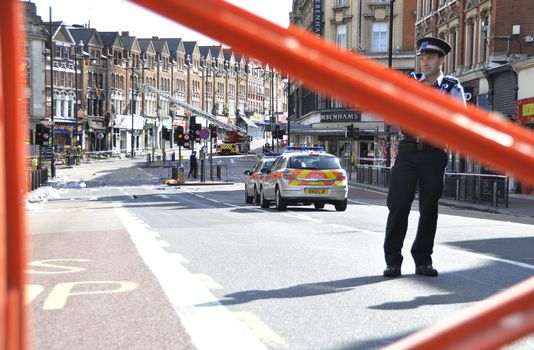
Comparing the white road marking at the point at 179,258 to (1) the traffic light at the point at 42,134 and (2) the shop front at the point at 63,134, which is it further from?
(2) the shop front at the point at 63,134

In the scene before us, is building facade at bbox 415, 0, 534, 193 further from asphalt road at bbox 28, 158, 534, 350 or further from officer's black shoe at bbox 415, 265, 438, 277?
officer's black shoe at bbox 415, 265, 438, 277

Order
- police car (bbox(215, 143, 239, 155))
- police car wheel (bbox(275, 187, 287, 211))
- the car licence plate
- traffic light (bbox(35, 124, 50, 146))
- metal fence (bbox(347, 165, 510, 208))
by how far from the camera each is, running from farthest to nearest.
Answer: police car (bbox(215, 143, 239, 155))
traffic light (bbox(35, 124, 50, 146))
metal fence (bbox(347, 165, 510, 208))
police car wheel (bbox(275, 187, 287, 211))
the car licence plate

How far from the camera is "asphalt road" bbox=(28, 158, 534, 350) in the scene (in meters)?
4.96

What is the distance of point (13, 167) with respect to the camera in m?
1.49

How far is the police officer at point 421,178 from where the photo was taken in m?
7.11

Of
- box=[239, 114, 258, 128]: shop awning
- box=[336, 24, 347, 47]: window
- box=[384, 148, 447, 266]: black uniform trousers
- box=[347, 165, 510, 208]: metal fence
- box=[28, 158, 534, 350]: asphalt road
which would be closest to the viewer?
box=[28, 158, 534, 350]: asphalt road

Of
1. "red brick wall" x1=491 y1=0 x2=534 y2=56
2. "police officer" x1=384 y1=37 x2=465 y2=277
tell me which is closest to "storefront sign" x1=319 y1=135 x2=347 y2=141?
"red brick wall" x1=491 y1=0 x2=534 y2=56

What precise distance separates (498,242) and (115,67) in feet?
320

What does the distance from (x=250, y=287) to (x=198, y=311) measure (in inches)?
46.2

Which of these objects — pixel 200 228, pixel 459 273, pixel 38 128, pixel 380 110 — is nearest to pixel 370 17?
pixel 38 128

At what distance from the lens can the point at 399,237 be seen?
287 inches

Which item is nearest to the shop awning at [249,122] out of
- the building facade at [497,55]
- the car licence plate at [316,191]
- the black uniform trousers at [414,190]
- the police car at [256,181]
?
the building facade at [497,55]

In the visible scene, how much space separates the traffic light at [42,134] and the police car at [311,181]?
3103 cm

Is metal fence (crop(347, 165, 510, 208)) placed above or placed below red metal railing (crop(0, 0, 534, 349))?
below
